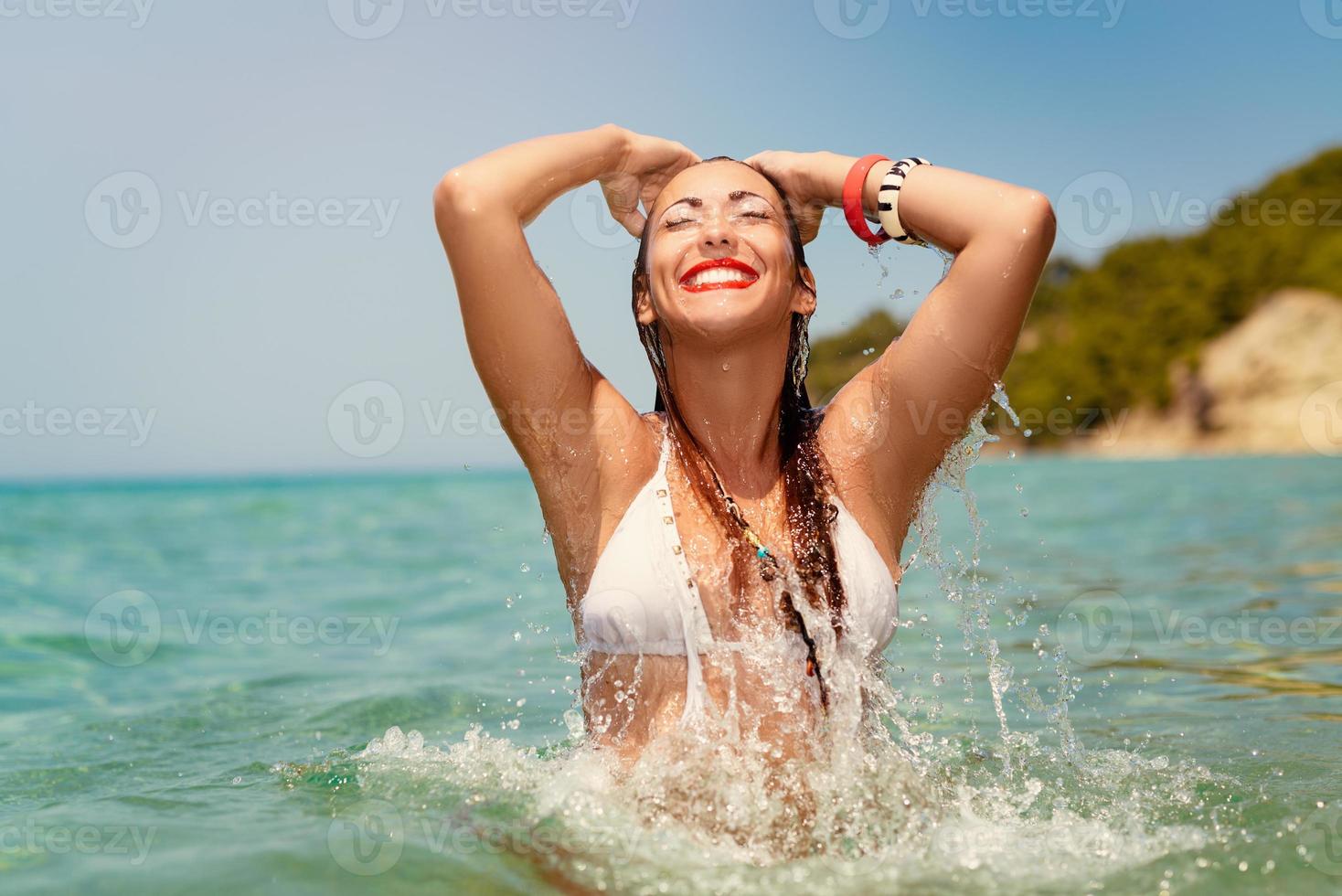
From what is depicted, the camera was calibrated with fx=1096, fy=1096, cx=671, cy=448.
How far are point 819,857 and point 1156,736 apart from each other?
91.9 inches

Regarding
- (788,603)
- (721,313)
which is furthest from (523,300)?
(788,603)

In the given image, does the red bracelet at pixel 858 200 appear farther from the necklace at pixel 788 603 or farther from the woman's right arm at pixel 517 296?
the necklace at pixel 788 603

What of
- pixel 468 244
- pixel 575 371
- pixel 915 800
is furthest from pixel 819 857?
pixel 468 244

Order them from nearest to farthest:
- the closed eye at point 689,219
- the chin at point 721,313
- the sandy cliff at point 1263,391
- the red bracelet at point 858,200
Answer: the chin at point 721,313
the closed eye at point 689,219
the red bracelet at point 858,200
the sandy cliff at point 1263,391

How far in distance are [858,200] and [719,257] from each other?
1.77 feet

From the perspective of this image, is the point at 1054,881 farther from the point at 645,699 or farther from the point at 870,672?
the point at 645,699

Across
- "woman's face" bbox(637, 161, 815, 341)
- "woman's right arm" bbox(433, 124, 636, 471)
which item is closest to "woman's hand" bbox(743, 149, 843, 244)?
"woman's face" bbox(637, 161, 815, 341)

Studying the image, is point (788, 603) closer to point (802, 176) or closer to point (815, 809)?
point (815, 809)

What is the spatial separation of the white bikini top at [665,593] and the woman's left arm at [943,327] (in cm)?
27

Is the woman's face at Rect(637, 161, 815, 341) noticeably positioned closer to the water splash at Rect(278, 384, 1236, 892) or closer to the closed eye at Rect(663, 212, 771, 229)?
the closed eye at Rect(663, 212, 771, 229)

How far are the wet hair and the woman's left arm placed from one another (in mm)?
104

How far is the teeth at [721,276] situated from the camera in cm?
306

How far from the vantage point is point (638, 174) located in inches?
134

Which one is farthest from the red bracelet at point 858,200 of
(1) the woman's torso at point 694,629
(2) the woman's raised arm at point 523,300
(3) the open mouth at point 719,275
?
(1) the woman's torso at point 694,629
